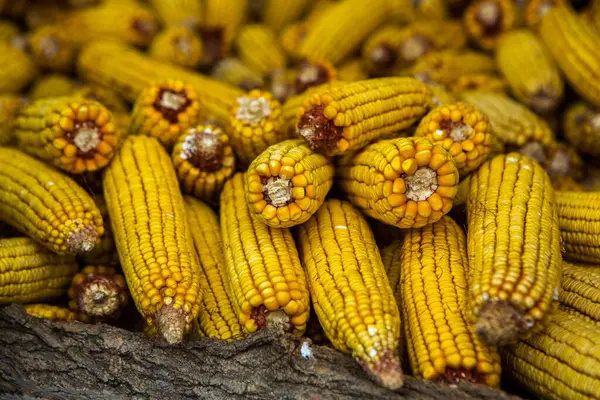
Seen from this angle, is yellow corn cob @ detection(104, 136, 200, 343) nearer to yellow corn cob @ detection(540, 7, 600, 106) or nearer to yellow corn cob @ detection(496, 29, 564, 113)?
yellow corn cob @ detection(496, 29, 564, 113)

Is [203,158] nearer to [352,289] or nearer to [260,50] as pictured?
[352,289]

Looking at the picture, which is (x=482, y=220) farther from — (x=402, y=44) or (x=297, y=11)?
(x=297, y=11)

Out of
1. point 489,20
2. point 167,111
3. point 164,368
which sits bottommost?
point 164,368

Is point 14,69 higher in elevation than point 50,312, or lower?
higher

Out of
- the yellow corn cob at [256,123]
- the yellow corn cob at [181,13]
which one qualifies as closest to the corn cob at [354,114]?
the yellow corn cob at [256,123]

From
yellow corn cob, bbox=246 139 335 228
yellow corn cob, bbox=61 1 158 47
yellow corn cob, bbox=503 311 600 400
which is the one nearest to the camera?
yellow corn cob, bbox=503 311 600 400

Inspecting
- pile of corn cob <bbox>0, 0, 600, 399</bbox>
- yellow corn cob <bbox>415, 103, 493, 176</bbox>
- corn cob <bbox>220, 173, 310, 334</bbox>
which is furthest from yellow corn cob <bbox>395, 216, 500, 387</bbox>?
corn cob <bbox>220, 173, 310, 334</bbox>

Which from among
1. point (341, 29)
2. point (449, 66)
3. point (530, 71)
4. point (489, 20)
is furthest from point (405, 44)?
point (530, 71)

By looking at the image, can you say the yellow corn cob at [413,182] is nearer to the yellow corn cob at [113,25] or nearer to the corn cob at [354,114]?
the corn cob at [354,114]
